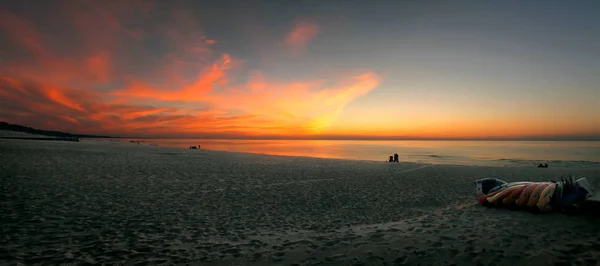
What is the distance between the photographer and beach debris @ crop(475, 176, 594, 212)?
396 inches

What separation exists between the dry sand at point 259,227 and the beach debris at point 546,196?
Result: 1.71ft

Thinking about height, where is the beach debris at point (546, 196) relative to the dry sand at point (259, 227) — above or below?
above

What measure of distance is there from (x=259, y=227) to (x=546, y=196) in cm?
1034

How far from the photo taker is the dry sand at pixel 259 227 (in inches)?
281

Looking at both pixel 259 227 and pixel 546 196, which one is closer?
pixel 546 196

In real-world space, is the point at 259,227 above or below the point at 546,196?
below

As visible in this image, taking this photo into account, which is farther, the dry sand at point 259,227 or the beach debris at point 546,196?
the beach debris at point 546,196

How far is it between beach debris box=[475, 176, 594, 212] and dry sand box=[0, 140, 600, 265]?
521 mm

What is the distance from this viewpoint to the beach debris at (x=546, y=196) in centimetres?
1005

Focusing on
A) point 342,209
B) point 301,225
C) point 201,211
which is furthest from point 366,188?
point 201,211

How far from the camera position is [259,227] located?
10.5 m

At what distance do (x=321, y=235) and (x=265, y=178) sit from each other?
13842mm

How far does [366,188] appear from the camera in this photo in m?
19.8

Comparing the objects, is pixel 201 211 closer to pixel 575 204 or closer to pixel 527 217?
pixel 527 217
